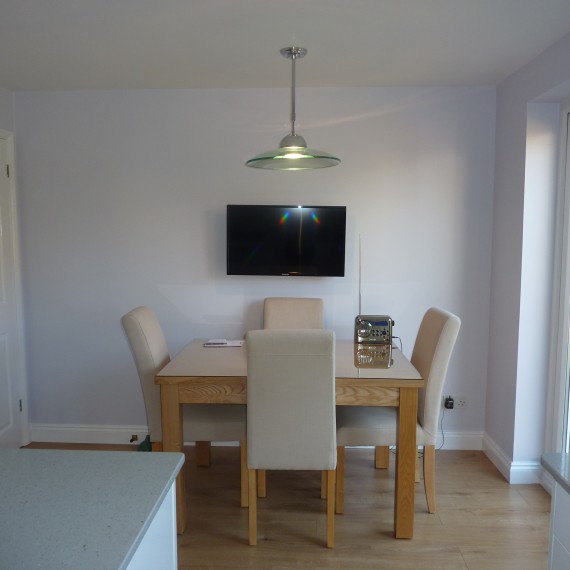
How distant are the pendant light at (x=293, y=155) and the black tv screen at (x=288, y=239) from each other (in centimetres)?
78

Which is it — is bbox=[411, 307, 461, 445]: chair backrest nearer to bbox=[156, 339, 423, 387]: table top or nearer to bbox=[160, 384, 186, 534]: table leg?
bbox=[156, 339, 423, 387]: table top

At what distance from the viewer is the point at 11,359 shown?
3770mm

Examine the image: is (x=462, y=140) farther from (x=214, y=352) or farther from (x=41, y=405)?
(x=41, y=405)

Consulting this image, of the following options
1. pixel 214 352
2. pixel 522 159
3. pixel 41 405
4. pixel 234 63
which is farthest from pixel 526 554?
pixel 41 405

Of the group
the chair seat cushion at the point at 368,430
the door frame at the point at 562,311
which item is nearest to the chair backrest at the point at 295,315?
the chair seat cushion at the point at 368,430

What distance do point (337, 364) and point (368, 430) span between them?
37 cm

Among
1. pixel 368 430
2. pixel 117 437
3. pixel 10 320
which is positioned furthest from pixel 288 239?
pixel 10 320

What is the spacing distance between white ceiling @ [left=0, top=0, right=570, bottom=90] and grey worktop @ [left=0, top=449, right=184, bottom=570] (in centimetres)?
188

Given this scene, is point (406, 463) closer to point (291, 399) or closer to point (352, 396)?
point (352, 396)

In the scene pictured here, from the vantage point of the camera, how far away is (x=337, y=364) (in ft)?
9.39

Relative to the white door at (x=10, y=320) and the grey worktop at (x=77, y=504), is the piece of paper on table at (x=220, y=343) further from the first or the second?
the grey worktop at (x=77, y=504)

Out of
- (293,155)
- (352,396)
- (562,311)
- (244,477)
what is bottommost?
(244,477)

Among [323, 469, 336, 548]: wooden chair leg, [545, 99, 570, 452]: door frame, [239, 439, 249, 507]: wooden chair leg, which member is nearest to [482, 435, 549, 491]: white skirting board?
[545, 99, 570, 452]: door frame

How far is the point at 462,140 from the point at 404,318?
1284 millimetres
